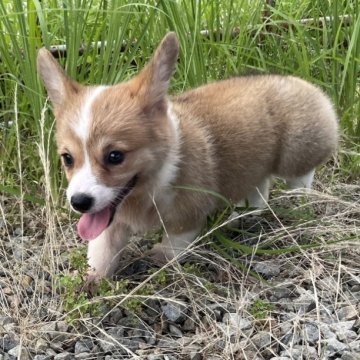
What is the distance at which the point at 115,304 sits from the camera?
97.7 inches

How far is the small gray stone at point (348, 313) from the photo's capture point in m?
2.45

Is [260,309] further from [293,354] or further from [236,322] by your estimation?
[293,354]

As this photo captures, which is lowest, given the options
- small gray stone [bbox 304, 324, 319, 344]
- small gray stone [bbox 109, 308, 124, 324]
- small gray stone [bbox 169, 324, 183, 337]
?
small gray stone [bbox 169, 324, 183, 337]

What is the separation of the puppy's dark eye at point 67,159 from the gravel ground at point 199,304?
0.26 m

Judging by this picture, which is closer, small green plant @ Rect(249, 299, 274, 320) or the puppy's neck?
small green plant @ Rect(249, 299, 274, 320)

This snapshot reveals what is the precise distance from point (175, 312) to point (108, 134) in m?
0.64

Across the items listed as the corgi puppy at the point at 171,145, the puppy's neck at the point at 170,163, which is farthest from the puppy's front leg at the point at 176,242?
the puppy's neck at the point at 170,163

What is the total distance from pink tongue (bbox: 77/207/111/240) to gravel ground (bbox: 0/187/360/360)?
0.15 m

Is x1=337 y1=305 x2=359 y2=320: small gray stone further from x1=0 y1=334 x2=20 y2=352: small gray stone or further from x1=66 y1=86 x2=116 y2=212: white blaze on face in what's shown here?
x1=0 y1=334 x2=20 y2=352: small gray stone

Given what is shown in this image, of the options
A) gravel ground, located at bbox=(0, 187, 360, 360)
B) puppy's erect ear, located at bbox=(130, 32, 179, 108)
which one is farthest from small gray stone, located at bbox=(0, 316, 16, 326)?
puppy's erect ear, located at bbox=(130, 32, 179, 108)

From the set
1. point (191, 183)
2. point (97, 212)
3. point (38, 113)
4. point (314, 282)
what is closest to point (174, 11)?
point (38, 113)

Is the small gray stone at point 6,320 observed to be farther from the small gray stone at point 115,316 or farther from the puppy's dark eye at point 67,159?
the puppy's dark eye at point 67,159

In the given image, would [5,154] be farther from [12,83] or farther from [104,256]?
[104,256]

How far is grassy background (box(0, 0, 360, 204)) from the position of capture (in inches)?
121
